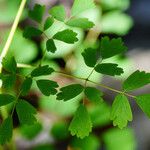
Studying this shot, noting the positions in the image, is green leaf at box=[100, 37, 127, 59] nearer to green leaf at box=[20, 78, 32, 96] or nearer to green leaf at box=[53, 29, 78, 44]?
green leaf at box=[53, 29, 78, 44]

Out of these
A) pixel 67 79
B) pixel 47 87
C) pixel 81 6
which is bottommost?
pixel 67 79

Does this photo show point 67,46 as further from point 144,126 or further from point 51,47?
point 144,126

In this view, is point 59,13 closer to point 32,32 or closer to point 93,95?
point 32,32

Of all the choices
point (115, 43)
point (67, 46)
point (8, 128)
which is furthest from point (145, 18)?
point (8, 128)

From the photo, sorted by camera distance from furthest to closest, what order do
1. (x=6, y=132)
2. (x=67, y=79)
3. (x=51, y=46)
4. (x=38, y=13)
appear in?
(x=67, y=79) → (x=38, y=13) → (x=51, y=46) → (x=6, y=132)

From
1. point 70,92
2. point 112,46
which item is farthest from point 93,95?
point 112,46

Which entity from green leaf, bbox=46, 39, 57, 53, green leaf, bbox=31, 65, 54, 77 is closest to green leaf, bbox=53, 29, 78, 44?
green leaf, bbox=46, 39, 57, 53
